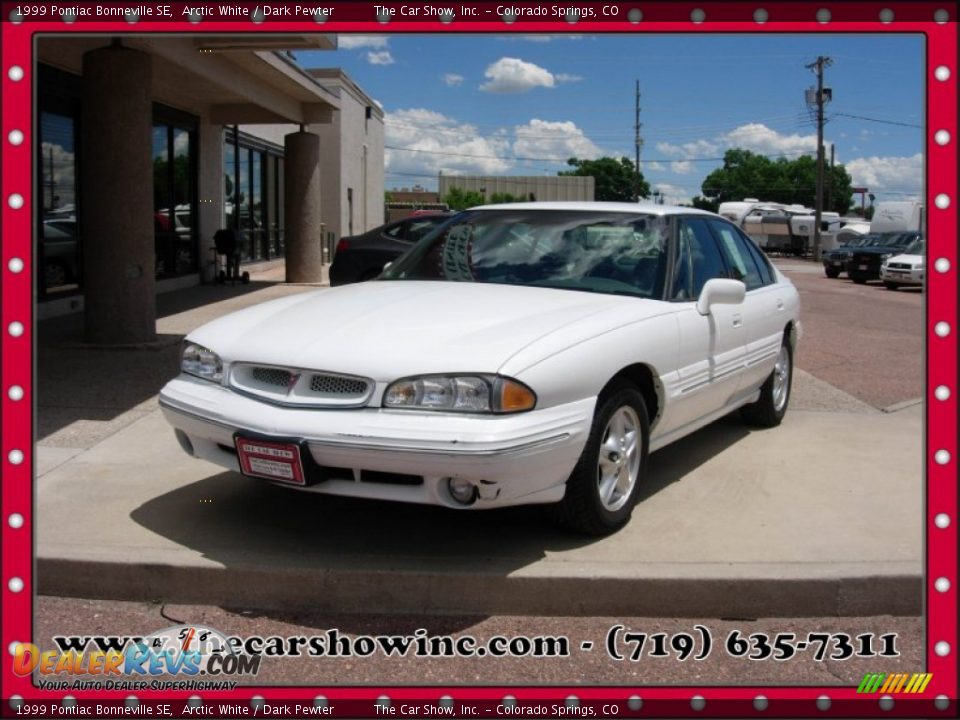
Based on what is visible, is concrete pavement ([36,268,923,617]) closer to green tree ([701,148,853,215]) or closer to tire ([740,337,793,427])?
tire ([740,337,793,427])

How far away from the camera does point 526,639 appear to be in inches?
140

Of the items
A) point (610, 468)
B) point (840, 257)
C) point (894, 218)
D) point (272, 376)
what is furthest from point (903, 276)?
point (272, 376)

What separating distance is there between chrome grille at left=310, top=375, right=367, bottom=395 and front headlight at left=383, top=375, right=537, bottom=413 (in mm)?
136

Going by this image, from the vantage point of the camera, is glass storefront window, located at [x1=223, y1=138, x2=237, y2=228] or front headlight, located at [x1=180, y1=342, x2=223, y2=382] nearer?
front headlight, located at [x1=180, y1=342, x2=223, y2=382]

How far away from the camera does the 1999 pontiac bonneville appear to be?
143 inches

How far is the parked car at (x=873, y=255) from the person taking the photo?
26.8 meters

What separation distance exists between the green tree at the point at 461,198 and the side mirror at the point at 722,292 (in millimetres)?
47045

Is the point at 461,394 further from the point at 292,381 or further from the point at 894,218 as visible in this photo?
the point at 894,218

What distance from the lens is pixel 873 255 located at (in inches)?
1061

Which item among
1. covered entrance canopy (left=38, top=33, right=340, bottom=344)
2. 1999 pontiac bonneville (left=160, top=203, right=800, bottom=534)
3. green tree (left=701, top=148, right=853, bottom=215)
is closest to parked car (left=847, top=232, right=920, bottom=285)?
covered entrance canopy (left=38, top=33, right=340, bottom=344)

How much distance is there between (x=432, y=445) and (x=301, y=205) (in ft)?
49.6

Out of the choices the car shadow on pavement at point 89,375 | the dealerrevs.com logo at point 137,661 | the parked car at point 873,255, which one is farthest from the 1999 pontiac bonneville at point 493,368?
the parked car at point 873,255

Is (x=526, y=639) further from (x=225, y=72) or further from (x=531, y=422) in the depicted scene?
(x=225, y=72)

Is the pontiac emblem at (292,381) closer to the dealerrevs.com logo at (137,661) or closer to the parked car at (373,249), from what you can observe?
the dealerrevs.com logo at (137,661)
